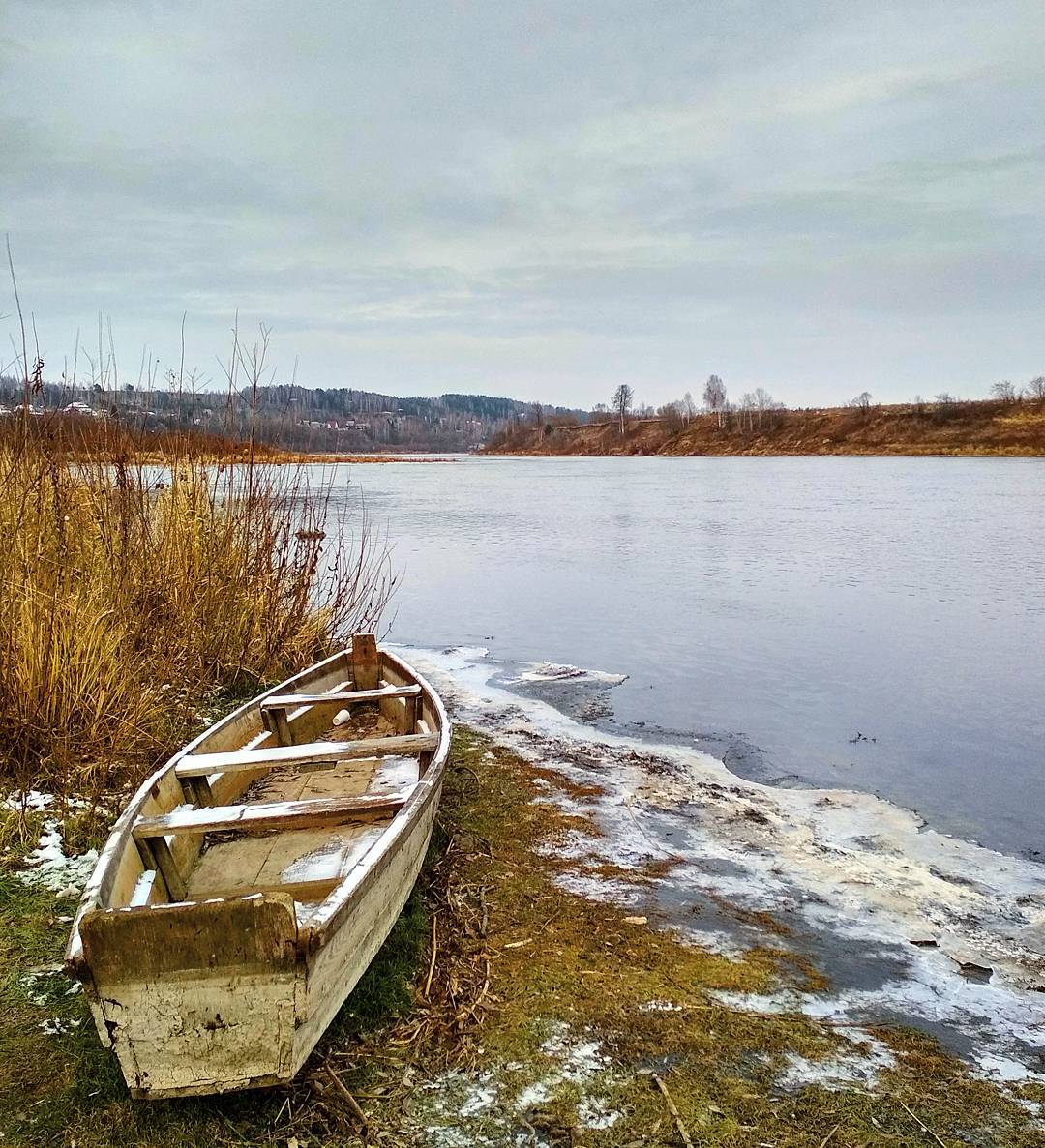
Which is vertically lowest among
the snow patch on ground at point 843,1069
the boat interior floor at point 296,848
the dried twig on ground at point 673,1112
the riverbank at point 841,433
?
the snow patch on ground at point 843,1069

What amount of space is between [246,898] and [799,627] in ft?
28.8

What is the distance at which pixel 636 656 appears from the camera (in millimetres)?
8930

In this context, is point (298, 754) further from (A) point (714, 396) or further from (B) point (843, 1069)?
(A) point (714, 396)

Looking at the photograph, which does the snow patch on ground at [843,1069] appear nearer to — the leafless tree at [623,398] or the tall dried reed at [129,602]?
the tall dried reed at [129,602]

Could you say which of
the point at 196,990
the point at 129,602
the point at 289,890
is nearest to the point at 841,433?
the point at 129,602

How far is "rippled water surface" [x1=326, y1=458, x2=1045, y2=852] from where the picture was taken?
6.10 meters

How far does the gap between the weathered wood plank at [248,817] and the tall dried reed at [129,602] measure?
1464 mm

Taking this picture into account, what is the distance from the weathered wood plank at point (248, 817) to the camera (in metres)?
3.13

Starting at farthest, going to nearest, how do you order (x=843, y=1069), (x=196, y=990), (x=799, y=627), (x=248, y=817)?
(x=799, y=627), (x=248, y=817), (x=843, y=1069), (x=196, y=990)

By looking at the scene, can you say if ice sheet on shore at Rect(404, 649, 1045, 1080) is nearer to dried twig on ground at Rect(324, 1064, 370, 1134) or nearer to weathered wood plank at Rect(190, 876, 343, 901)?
weathered wood plank at Rect(190, 876, 343, 901)

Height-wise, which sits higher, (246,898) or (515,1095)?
(246,898)

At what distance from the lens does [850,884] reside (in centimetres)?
421

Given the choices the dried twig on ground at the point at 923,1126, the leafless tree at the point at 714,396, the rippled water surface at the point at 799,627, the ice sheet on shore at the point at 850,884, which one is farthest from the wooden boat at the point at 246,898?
the leafless tree at the point at 714,396

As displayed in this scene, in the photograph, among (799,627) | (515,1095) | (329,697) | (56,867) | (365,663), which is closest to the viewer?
(515,1095)
